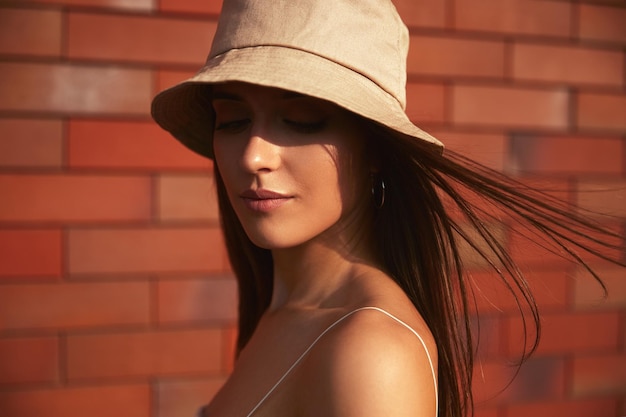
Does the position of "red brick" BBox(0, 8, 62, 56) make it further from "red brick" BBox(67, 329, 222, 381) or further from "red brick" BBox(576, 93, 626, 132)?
"red brick" BBox(576, 93, 626, 132)

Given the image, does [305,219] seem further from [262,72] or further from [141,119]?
[141,119]

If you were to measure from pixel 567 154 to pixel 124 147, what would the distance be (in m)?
1.54

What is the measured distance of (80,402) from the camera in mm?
2518

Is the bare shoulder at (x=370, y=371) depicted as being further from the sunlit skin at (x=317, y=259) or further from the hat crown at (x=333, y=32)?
the hat crown at (x=333, y=32)

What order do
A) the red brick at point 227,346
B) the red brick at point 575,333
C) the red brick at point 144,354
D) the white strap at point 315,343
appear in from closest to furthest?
1. the white strap at point 315,343
2. the red brick at point 144,354
3. the red brick at point 227,346
4. the red brick at point 575,333

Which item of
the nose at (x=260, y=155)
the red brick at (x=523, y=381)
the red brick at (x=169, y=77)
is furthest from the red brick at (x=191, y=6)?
the red brick at (x=523, y=381)

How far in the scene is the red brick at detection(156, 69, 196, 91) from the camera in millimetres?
2533

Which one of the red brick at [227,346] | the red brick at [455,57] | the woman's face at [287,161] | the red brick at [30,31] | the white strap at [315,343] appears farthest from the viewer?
the red brick at [455,57]

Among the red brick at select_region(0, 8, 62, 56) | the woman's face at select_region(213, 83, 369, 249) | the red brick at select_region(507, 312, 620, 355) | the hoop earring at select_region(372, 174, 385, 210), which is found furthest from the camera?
the red brick at select_region(507, 312, 620, 355)

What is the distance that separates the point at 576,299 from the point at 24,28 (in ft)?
6.79

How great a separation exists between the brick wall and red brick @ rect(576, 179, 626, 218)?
0.04 ft

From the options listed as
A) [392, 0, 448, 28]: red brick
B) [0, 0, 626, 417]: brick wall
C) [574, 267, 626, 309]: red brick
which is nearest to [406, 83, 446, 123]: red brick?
[0, 0, 626, 417]: brick wall

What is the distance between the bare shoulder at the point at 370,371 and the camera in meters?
1.10

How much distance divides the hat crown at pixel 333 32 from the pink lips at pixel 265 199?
237 millimetres
